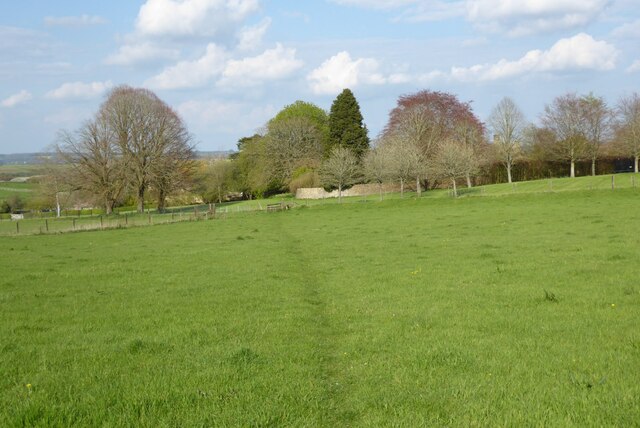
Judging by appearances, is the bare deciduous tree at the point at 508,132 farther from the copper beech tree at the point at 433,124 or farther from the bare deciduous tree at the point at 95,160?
the bare deciduous tree at the point at 95,160

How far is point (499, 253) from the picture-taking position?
1844cm

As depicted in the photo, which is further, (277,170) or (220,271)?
(277,170)

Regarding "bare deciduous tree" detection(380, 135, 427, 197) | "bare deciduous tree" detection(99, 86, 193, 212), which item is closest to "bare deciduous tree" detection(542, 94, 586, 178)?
"bare deciduous tree" detection(380, 135, 427, 197)

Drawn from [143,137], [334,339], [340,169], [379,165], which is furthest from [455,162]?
[334,339]

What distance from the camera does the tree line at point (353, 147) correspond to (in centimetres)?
6656

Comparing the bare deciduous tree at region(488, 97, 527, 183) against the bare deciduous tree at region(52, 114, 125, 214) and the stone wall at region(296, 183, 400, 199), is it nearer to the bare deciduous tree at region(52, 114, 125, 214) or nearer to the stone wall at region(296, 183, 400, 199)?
the stone wall at region(296, 183, 400, 199)

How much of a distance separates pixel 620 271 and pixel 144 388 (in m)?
12.1

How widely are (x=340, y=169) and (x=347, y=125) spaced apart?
11624 millimetres

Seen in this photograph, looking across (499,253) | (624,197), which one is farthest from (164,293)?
(624,197)

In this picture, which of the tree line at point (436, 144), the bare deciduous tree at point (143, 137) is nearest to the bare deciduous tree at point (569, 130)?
the tree line at point (436, 144)

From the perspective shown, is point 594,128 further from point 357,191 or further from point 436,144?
point 357,191

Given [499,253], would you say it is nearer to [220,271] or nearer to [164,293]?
[220,271]

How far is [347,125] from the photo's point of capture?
8219cm

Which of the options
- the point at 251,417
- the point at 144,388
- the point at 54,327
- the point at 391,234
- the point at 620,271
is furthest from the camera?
the point at 391,234
